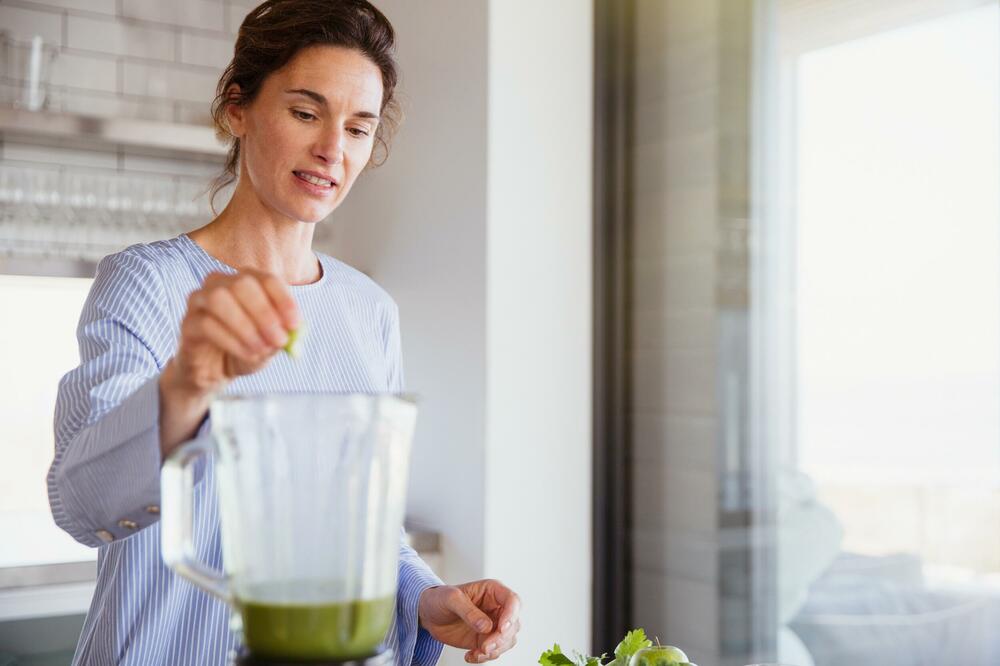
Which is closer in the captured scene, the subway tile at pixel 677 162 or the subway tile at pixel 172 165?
the subway tile at pixel 677 162

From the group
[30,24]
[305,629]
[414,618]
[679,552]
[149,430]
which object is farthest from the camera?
[30,24]

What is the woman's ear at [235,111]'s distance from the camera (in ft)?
4.61

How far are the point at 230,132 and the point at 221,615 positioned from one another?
640mm

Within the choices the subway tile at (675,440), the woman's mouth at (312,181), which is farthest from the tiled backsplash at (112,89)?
the woman's mouth at (312,181)

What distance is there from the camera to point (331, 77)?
1323mm

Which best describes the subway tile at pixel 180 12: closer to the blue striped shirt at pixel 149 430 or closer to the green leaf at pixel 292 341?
the blue striped shirt at pixel 149 430

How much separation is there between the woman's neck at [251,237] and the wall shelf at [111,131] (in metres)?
1.15

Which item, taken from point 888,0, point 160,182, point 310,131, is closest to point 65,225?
point 160,182

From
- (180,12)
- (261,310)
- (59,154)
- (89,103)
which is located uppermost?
(180,12)

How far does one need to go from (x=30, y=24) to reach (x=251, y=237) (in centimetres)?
175

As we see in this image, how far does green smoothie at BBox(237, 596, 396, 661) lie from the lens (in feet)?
2.13

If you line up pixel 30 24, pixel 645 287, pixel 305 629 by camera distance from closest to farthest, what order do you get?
1. pixel 305 629
2. pixel 645 287
3. pixel 30 24

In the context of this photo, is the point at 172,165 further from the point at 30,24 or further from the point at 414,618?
the point at 414,618

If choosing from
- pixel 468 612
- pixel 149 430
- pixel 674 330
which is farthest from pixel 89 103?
pixel 149 430
